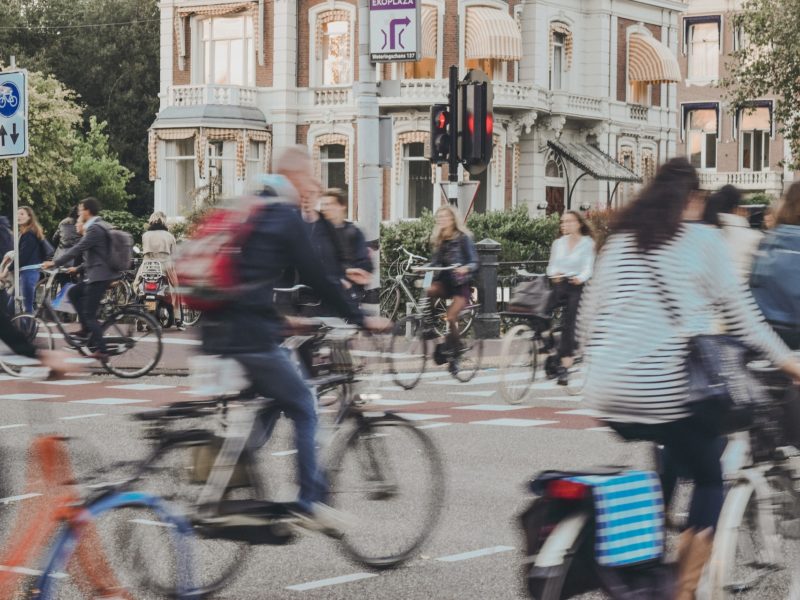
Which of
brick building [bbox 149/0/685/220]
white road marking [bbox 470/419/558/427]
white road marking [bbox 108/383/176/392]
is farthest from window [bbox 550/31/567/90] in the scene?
white road marking [bbox 470/419/558/427]

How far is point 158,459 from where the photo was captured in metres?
5.58

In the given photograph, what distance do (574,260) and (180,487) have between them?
857 centimetres

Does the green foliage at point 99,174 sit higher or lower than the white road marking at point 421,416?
higher

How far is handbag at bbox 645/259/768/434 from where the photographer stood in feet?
15.0

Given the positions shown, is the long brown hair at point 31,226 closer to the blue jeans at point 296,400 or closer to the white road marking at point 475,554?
the white road marking at point 475,554

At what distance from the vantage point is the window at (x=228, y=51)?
1537 inches

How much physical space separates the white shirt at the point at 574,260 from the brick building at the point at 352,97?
2282cm

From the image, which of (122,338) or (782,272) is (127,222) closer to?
(122,338)

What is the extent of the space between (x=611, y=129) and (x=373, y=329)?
36415mm

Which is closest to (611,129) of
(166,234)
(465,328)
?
(166,234)

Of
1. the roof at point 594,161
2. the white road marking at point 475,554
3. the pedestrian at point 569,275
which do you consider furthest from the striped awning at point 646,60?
the white road marking at point 475,554

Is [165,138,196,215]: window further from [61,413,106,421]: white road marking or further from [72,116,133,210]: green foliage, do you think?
[61,413,106,421]: white road marking

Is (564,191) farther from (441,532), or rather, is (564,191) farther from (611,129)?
(441,532)

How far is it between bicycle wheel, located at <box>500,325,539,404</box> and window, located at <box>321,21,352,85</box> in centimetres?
2506
